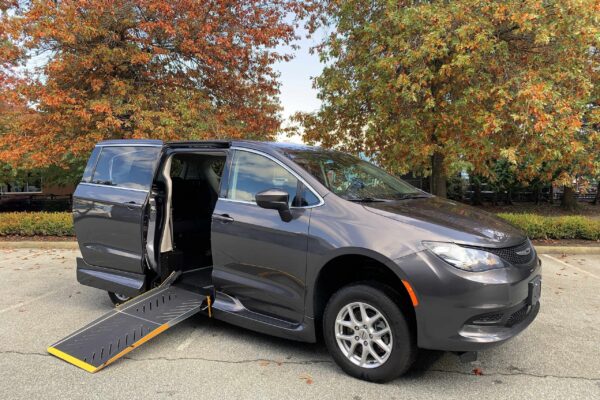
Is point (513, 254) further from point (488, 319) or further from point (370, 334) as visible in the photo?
point (370, 334)

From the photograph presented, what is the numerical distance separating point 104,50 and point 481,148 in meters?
8.32

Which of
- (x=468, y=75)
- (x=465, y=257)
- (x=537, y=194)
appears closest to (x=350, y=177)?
(x=465, y=257)

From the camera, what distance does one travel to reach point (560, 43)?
7.44 metres

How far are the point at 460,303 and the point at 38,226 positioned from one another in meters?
10.4

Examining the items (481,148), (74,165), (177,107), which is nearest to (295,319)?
(481,148)

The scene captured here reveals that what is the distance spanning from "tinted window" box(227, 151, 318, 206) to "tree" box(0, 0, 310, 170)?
6088 mm

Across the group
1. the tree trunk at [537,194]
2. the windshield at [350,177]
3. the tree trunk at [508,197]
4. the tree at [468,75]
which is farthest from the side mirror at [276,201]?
the tree trunk at [537,194]

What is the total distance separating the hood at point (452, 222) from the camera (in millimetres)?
2998

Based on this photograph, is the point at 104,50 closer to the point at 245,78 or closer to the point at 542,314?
the point at 245,78

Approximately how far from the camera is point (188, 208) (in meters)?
5.27

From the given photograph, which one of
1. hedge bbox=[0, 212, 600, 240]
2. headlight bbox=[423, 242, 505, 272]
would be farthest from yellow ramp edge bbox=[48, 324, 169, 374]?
hedge bbox=[0, 212, 600, 240]

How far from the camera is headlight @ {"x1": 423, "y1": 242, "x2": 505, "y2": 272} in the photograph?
2871 millimetres

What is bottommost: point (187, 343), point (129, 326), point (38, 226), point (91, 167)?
point (38, 226)

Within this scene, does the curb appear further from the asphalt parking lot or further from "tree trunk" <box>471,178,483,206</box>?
"tree trunk" <box>471,178,483,206</box>
